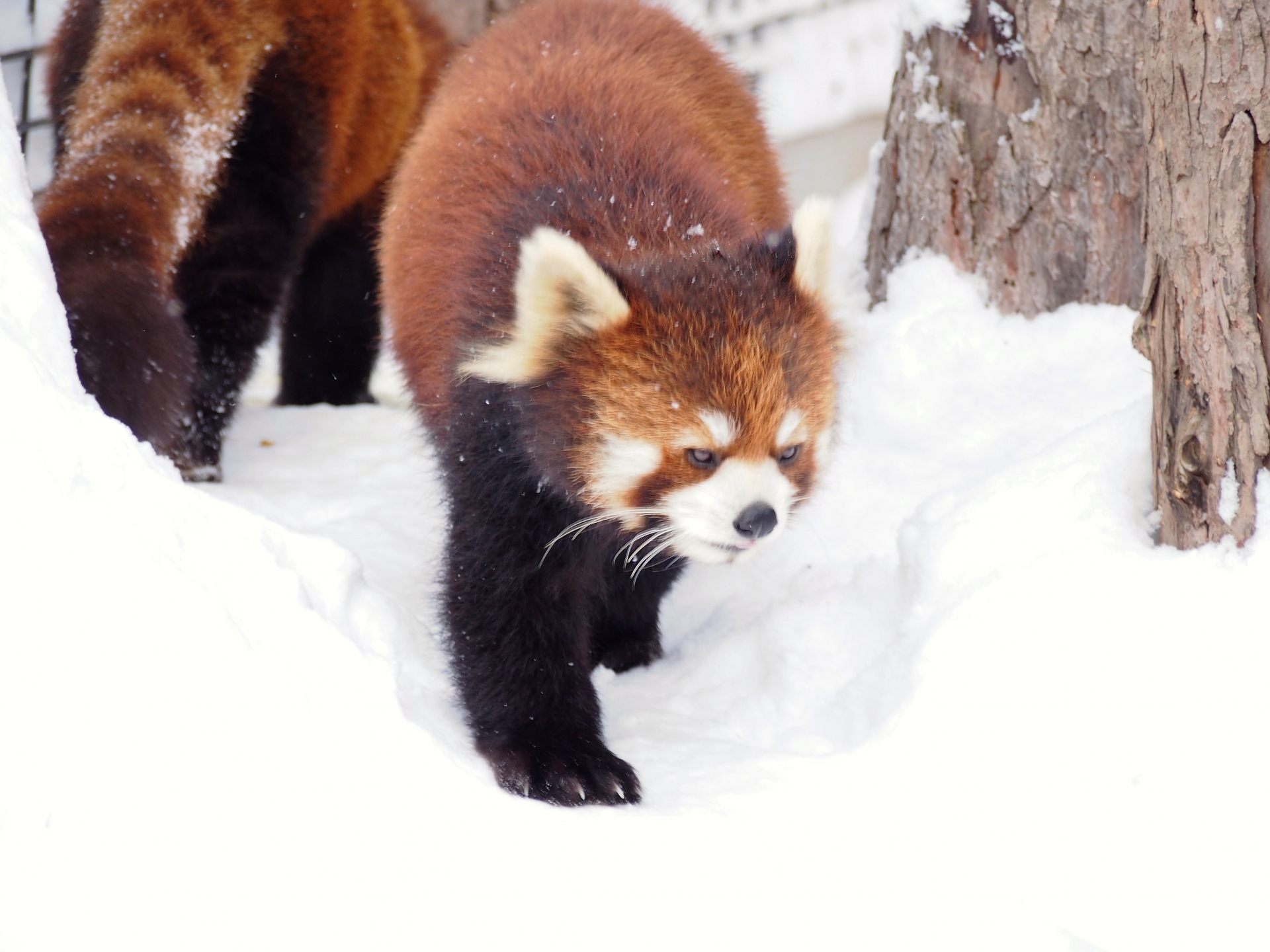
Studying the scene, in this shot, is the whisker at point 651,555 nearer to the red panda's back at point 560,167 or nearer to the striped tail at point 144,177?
the red panda's back at point 560,167

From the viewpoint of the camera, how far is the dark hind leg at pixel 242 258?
11.2ft

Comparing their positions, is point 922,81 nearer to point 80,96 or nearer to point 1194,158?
point 1194,158

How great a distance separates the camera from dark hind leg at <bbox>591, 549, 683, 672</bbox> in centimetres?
304

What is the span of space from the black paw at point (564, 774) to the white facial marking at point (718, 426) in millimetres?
689

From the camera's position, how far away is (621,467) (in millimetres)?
2295

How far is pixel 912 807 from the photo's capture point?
86.3 inches

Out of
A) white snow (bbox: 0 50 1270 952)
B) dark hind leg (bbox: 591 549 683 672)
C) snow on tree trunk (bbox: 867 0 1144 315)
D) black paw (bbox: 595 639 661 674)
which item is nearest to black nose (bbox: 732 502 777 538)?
white snow (bbox: 0 50 1270 952)

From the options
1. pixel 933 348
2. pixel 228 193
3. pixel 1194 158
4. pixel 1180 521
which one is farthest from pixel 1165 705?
pixel 228 193

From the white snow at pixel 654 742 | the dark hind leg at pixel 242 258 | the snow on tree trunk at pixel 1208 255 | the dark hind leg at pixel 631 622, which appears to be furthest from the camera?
the dark hind leg at pixel 242 258

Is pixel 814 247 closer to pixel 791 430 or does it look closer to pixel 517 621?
pixel 791 430

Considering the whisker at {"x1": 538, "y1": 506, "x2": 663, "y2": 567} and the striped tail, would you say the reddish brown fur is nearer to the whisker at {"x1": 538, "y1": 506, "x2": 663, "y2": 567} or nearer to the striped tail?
the striped tail

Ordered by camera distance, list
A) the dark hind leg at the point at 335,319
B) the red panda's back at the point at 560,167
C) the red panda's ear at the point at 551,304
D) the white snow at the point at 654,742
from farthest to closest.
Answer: the dark hind leg at the point at 335,319, the red panda's back at the point at 560,167, the red panda's ear at the point at 551,304, the white snow at the point at 654,742

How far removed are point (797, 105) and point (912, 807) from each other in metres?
4.78

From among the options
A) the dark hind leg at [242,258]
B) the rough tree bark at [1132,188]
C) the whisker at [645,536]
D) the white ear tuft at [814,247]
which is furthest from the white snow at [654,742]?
the dark hind leg at [242,258]
